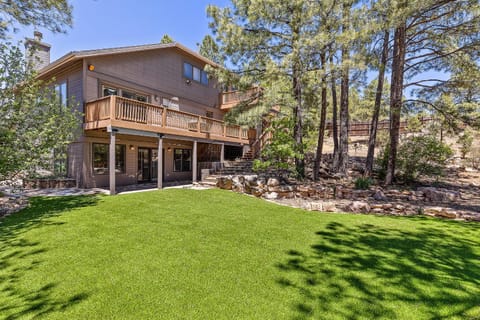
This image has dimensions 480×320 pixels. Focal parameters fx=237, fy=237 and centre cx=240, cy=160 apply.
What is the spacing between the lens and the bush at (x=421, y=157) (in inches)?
378

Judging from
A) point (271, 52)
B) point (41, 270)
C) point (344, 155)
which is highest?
point (271, 52)

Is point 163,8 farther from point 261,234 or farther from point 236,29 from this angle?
point 261,234

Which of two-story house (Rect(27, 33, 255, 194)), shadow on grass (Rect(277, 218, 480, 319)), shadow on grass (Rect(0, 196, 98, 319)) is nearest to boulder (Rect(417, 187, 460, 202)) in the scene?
shadow on grass (Rect(277, 218, 480, 319))

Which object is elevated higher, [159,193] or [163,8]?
[163,8]

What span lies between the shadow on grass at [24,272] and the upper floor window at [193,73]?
10402 mm

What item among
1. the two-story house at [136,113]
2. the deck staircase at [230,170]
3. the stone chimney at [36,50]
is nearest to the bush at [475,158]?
the deck staircase at [230,170]

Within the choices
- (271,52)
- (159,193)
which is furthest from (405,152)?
(159,193)

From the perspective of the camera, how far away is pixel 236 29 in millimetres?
8742

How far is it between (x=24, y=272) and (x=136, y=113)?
7037mm

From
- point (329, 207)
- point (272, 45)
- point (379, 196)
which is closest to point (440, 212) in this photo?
point (379, 196)

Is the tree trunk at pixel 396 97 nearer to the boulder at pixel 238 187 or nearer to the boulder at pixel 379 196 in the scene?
the boulder at pixel 379 196

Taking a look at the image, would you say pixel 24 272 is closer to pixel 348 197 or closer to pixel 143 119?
pixel 143 119

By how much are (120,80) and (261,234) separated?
9.76m

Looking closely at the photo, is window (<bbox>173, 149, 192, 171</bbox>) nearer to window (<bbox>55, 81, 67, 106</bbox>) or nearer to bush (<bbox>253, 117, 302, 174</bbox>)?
window (<bbox>55, 81, 67, 106</bbox>)
